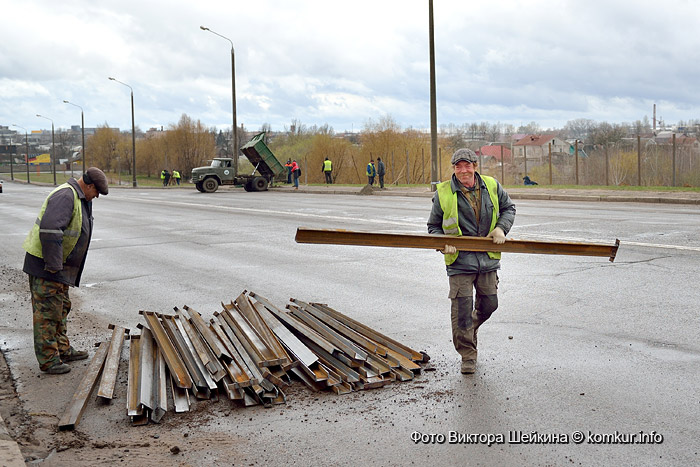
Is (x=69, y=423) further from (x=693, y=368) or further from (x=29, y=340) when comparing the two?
(x=693, y=368)

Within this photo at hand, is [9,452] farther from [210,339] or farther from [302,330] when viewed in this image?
[302,330]

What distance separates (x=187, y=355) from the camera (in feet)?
18.7

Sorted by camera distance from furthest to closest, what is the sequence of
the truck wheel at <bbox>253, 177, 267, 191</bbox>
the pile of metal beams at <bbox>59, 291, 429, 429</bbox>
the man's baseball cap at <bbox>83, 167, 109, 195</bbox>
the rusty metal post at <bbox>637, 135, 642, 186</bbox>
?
the truck wheel at <bbox>253, 177, 267, 191</bbox>
the rusty metal post at <bbox>637, 135, 642, 186</bbox>
the man's baseball cap at <bbox>83, 167, 109, 195</bbox>
the pile of metal beams at <bbox>59, 291, 429, 429</bbox>

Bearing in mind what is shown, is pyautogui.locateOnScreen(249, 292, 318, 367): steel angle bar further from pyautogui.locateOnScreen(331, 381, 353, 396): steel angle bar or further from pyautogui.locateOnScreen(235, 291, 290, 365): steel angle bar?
pyautogui.locateOnScreen(331, 381, 353, 396): steel angle bar

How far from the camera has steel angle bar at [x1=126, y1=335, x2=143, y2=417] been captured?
15.7 ft

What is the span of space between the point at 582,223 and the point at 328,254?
252 inches

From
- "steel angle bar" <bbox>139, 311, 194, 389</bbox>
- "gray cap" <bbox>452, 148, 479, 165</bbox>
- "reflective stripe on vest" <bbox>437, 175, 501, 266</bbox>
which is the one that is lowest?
"steel angle bar" <bbox>139, 311, 194, 389</bbox>

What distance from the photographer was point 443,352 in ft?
20.5

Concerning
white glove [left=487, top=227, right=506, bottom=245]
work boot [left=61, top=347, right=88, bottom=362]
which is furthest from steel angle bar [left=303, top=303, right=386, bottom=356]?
work boot [left=61, top=347, right=88, bottom=362]

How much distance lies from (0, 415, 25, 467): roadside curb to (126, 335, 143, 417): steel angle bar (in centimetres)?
72

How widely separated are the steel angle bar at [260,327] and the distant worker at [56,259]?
1.53 metres

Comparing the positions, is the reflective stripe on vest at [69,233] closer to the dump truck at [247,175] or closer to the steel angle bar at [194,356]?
the steel angle bar at [194,356]

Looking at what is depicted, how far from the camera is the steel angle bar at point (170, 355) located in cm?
520

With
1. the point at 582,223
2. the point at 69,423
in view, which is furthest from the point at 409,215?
the point at 69,423
